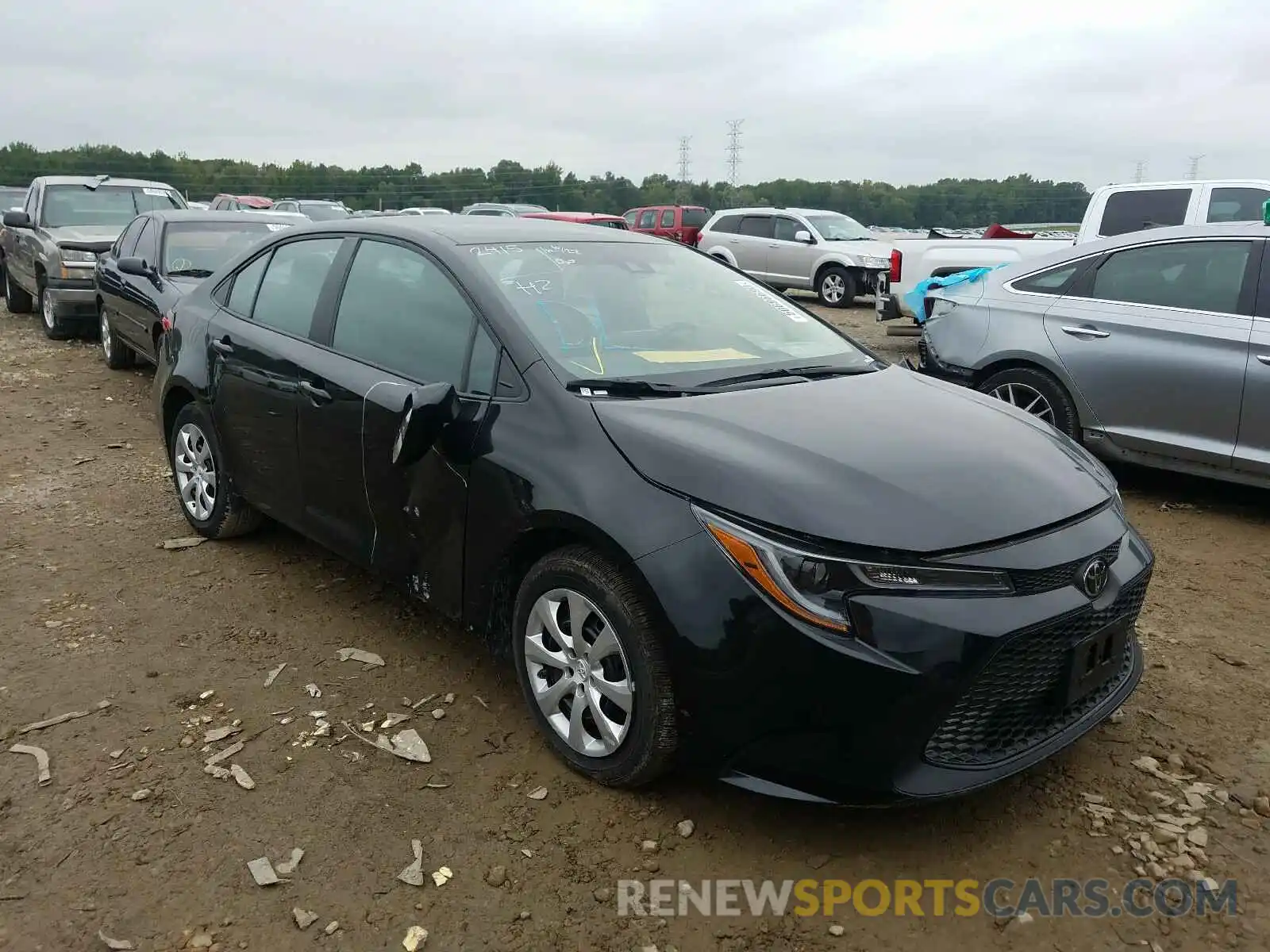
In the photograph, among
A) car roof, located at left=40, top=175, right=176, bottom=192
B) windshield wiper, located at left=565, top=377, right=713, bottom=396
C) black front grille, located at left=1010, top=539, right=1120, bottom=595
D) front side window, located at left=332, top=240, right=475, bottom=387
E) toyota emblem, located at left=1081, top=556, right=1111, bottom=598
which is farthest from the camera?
car roof, located at left=40, top=175, right=176, bottom=192

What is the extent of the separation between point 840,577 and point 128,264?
671cm

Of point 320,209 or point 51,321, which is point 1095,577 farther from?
point 320,209

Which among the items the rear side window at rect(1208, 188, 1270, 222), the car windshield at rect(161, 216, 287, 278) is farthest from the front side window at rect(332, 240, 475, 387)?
the rear side window at rect(1208, 188, 1270, 222)

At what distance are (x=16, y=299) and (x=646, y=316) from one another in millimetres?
13772

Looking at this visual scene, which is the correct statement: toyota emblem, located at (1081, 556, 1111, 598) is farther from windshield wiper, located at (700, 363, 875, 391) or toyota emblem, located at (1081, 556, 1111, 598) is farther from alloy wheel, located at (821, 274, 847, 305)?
alloy wheel, located at (821, 274, 847, 305)

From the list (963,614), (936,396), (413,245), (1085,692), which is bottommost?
(1085,692)

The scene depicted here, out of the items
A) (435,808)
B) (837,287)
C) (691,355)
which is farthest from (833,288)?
(435,808)

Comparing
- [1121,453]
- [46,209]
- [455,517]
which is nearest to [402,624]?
[455,517]

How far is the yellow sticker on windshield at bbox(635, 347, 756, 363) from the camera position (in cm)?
331

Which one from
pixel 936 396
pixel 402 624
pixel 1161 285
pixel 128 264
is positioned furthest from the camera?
pixel 128 264

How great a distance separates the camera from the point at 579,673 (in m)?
2.88

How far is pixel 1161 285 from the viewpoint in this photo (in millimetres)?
5570

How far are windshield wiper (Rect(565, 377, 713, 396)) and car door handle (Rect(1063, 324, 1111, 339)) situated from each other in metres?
3.50

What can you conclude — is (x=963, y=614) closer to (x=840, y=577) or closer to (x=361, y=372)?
(x=840, y=577)
